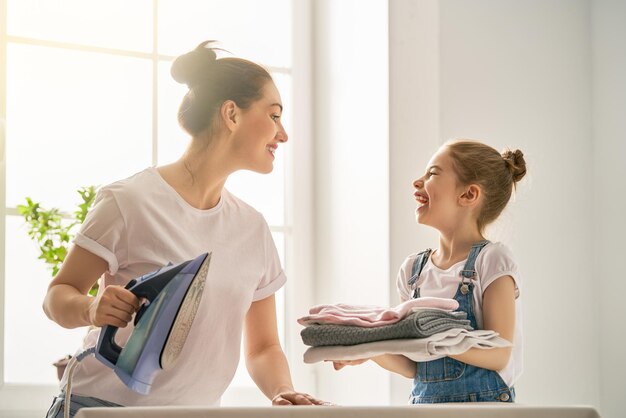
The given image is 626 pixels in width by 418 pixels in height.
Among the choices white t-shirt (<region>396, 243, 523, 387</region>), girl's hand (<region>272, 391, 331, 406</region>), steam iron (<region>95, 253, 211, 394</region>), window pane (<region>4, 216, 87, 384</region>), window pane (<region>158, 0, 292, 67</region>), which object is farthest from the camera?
window pane (<region>158, 0, 292, 67</region>)

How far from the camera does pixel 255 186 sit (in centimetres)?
241

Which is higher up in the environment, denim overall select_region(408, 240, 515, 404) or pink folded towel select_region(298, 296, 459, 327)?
pink folded towel select_region(298, 296, 459, 327)

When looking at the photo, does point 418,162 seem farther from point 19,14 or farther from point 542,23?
point 19,14

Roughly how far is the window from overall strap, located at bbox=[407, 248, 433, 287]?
2.33 feet

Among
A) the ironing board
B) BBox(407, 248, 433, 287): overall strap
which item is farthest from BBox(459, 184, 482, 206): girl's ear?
the ironing board

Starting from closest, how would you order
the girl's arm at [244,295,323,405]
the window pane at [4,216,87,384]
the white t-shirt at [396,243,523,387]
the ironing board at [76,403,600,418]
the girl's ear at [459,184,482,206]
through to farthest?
the ironing board at [76,403,600,418], the girl's arm at [244,295,323,405], the white t-shirt at [396,243,523,387], the girl's ear at [459,184,482,206], the window pane at [4,216,87,384]

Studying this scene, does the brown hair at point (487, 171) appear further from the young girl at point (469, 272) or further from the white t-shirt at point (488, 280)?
the white t-shirt at point (488, 280)

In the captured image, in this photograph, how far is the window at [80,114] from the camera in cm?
205

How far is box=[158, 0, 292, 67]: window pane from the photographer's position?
2.32 metres

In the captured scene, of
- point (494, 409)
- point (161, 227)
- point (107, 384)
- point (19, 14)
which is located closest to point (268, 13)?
point (19, 14)

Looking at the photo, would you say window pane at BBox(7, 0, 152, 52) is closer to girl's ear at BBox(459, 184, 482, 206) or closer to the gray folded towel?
girl's ear at BBox(459, 184, 482, 206)

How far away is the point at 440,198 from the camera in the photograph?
1.68m

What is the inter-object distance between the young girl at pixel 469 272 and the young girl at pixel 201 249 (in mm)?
249

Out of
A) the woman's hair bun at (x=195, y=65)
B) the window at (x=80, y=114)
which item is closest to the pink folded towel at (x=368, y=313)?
the woman's hair bun at (x=195, y=65)
